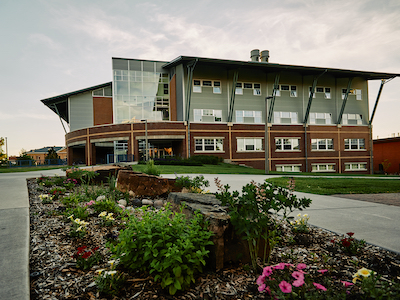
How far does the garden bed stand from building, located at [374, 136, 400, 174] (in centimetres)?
4380

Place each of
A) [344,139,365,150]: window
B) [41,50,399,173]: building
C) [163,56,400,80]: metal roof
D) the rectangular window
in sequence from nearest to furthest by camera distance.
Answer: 1. [163,56,400,80]: metal roof
2. [41,50,399,173]: building
3. [344,139,365,150]: window
4. the rectangular window

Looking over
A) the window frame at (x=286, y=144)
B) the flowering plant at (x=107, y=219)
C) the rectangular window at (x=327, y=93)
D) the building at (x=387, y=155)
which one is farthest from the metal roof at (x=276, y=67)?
the flowering plant at (x=107, y=219)

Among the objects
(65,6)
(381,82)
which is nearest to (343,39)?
(65,6)

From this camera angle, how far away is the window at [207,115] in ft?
99.9

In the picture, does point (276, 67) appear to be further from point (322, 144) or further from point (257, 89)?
point (322, 144)

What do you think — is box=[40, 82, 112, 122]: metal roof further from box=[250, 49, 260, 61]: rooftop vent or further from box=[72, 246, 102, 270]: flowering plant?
box=[72, 246, 102, 270]: flowering plant

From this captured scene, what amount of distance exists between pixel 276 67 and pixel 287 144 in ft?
35.9

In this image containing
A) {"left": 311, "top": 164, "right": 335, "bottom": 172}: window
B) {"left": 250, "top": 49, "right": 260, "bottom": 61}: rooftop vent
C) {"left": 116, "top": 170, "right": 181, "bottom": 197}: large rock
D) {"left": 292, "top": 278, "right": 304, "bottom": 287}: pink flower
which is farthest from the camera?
{"left": 250, "top": 49, "right": 260, "bottom": 61}: rooftop vent

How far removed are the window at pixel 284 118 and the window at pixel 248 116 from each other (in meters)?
2.81

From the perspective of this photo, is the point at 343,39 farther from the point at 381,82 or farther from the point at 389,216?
the point at 381,82

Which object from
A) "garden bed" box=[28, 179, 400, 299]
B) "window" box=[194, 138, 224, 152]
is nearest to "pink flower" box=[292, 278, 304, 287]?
"garden bed" box=[28, 179, 400, 299]

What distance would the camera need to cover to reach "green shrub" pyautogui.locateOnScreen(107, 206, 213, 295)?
189cm

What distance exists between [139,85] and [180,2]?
924 inches

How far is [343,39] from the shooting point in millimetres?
16047
